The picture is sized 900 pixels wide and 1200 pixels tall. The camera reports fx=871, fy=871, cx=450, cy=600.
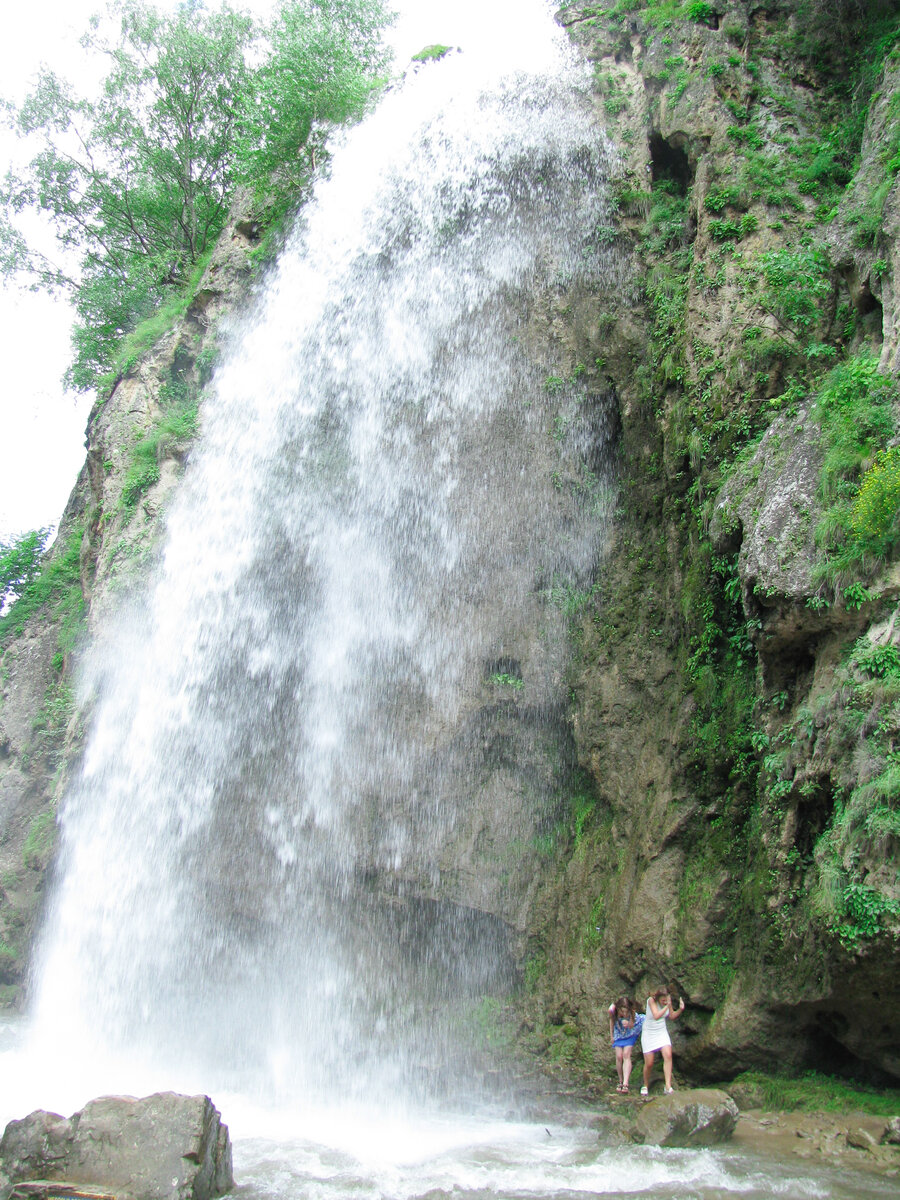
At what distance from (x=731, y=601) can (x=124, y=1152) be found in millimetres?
7637

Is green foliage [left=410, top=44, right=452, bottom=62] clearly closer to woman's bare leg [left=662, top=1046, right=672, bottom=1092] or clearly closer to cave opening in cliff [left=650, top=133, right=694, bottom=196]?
cave opening in cliff [left=650, top=133, right=694, bottom=196]

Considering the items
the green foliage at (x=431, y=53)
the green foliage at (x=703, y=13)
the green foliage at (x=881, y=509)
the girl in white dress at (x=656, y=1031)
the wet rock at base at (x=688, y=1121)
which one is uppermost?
the green foliage at (x=431, y=53)

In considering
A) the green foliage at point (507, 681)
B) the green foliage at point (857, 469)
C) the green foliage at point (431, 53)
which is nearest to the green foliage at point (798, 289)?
the green foliage at point (857, 469)

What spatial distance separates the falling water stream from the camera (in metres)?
10.8

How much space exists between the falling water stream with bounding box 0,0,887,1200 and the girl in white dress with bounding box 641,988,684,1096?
0.89 m

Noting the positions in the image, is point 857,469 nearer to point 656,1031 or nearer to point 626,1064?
point 656,1031

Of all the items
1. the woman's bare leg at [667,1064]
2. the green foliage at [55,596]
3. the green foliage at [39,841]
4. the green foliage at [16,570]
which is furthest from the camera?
the green foliage at [16,570]

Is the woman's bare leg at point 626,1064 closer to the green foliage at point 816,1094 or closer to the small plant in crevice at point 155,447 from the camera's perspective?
the green foliage at point 816,1094

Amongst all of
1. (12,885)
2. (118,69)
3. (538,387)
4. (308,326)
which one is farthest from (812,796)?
(118,69)

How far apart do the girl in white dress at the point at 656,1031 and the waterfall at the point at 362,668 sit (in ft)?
8.02

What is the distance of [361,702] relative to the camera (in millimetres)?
12734

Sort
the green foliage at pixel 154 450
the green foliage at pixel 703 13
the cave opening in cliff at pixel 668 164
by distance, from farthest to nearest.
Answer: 1. the green foliage at pixel 154 450
2. the cave opening in cliff at pixel 668 164
3. the green foliage at pixel 703 13

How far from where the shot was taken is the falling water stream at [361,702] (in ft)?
35.4

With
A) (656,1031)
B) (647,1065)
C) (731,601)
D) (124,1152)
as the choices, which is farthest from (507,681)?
(124,1152)
